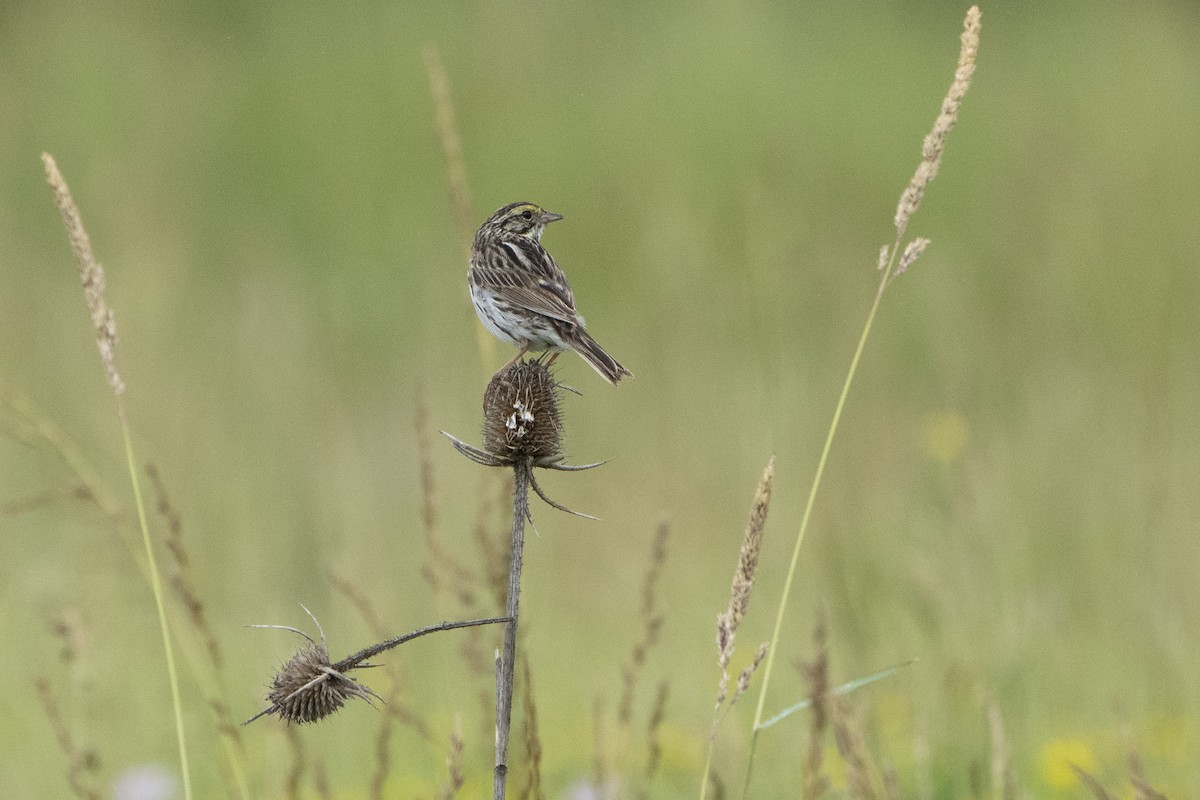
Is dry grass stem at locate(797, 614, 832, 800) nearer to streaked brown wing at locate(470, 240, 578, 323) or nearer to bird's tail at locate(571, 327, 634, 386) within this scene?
bird's tail at locate(571, 327, 634, 386)

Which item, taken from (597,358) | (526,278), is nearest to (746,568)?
(597,358)

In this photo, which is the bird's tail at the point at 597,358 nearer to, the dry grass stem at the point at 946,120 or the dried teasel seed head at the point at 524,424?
the dried teasel seed head at the point at 524,424

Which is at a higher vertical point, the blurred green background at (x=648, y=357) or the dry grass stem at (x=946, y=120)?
the blurred green background at (x=648, y=357)

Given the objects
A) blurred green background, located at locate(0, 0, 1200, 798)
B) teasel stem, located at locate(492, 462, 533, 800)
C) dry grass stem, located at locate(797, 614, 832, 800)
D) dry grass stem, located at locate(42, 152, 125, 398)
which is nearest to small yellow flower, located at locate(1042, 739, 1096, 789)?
blurred green background, located at locate(0, 0, 1200, 798)

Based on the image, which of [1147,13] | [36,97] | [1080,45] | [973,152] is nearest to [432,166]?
[36,97]

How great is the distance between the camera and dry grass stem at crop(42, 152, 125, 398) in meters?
2.30

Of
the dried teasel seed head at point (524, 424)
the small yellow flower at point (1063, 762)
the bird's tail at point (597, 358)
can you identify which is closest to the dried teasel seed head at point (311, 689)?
the dried teasel seed head at point (524, 424)

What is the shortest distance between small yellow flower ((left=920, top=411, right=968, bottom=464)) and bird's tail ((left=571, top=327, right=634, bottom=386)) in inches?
79.5

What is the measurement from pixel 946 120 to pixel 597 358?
1.26 metres

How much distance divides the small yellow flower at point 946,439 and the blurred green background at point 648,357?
83 millimetres

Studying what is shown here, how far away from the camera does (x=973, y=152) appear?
1269cm

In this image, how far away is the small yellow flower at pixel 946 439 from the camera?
18.2ft

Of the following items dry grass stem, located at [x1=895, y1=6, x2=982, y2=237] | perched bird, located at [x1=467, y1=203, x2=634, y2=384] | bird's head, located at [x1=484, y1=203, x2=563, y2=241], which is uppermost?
bird's head, located at [x1=484, y1=203, x2=563, y2=241]

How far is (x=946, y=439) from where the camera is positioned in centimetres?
568
